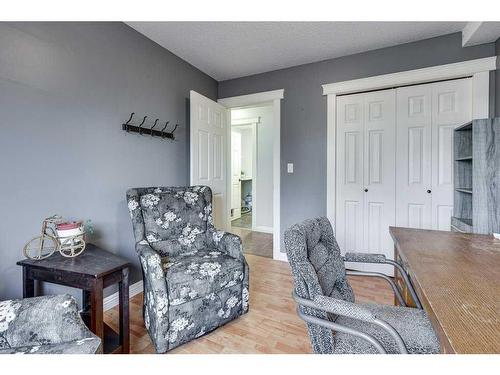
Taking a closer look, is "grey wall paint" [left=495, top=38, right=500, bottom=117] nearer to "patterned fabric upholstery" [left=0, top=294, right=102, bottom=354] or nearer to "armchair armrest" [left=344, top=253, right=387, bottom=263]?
"armchair armrest" [left=344, top=253, right=387, bottom=263]

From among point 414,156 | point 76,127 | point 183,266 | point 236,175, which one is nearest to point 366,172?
point 414,156

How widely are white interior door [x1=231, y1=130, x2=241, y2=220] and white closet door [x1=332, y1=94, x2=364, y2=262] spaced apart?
10.4 feet

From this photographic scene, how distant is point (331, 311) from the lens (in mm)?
823

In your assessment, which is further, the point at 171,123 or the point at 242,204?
the point at 242,204

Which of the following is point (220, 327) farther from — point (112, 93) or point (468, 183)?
point (468, 183)

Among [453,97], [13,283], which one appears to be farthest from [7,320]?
[453,97]

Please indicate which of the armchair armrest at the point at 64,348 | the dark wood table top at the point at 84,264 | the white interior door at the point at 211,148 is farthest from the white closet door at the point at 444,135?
the armchair armrest at the point at 64,348

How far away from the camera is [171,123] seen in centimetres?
263

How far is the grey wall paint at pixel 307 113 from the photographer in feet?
8.61

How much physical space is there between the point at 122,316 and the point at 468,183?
2923 mm

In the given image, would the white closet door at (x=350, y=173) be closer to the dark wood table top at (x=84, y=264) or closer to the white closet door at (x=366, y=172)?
the white closet door at (x=366, y=172)

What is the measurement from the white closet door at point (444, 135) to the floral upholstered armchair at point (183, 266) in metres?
2.03

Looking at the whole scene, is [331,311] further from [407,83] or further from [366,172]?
[407,83]
